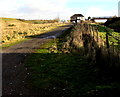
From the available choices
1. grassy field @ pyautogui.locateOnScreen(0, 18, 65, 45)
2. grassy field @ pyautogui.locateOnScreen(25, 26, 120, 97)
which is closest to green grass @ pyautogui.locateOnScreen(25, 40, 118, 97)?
grassy field @ pyautogui.locateOnScreen(25, 26, 120, 97)

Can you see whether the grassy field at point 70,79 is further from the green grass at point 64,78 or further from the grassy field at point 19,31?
the grassy field at point 19,31

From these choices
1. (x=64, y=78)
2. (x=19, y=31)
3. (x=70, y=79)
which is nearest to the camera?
(x=70, y=79)

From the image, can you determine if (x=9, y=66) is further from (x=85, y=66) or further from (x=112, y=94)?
(x=112, y=94)

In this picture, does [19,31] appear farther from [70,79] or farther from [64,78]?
[70,79]

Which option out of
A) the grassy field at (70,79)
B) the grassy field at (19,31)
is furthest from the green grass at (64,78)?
the grassy field at (19,31)

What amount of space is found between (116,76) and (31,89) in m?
3.52

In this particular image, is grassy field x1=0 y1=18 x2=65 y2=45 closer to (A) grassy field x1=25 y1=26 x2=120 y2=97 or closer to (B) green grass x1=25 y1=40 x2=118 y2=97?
(B) green grass x1=25 y1=40 x2=118 y2=97

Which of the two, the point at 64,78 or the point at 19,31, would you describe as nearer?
the point at 64,78

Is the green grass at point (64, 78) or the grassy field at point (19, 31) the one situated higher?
the grassy field at point (19, 31)

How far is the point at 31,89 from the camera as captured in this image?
302 inches

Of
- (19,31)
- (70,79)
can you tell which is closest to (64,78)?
(70,79)

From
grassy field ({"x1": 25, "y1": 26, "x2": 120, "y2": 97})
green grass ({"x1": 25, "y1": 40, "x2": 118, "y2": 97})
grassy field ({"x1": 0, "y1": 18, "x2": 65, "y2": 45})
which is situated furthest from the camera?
grassy field ({"x1": 0, "y1": 18, "x2": 65, "y2": 45})

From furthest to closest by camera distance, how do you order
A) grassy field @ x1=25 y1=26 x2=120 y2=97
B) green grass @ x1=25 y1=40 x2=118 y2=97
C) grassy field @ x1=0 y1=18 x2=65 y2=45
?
grassy field @ x1=0 y1=18 x2=65 y2=45 → green grass @ x1=25 y1=40 x2=118 y2=97 → grassy field @ x1=25 y1=26 x2=120 y2=97

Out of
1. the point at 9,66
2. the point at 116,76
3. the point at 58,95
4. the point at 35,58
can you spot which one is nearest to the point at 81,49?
the point at 35,58
